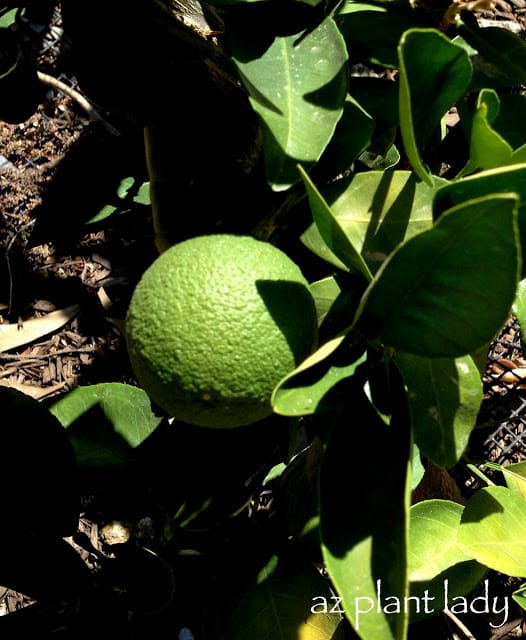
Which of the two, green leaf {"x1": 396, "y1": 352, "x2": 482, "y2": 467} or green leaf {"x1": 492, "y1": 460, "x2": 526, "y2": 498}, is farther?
green leaf {"x1": 492, "y1": 460, "x2": 526, "y2": 498}

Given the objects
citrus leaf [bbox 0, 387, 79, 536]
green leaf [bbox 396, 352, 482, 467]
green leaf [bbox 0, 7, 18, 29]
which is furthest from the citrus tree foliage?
green leaf [bbox 0, 7, 18, 29]

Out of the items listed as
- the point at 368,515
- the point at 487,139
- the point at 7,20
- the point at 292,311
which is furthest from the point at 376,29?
the point at 7,20

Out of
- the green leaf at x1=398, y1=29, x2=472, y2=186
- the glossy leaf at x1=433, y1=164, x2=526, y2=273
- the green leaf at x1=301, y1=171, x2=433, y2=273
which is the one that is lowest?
the green leaf at x1=301, y1=171, x2=433, y2=273

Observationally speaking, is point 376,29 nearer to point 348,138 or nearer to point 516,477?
point 348,138

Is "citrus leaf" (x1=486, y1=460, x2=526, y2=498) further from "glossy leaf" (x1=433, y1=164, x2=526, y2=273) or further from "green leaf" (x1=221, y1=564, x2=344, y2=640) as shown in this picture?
"glossy leaf" (x1=433, y1=164, x2=526, y2=273)

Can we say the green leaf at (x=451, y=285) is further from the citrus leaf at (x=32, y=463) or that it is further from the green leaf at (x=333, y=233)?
the citrus leaf at (x=32, y=463)

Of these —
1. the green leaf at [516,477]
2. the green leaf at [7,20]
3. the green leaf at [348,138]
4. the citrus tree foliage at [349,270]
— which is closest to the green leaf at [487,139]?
the citrus tree foliage at [349,270]

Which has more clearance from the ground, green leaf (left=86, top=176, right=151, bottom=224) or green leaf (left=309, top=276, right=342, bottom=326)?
green leaf (left=309, top=276, right=342, bottom=326)
